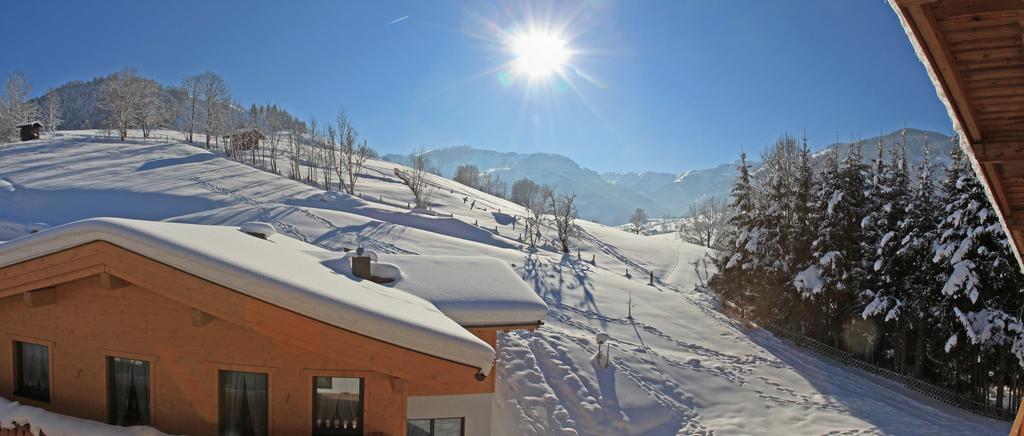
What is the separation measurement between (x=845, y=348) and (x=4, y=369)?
2877 centimetres

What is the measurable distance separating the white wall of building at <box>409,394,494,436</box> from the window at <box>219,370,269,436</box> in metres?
2.49

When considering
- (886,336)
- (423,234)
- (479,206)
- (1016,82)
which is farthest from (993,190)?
(479,206)

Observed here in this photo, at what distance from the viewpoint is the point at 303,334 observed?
5301 mm

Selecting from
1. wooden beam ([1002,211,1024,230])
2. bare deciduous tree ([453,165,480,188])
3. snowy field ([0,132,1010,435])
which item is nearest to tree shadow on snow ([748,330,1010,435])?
snowy field ([0,132,1010,435])

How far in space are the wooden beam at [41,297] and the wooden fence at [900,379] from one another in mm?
25732

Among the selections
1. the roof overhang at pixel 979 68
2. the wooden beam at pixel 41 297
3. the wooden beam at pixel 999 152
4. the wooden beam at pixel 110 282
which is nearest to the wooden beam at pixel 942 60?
the roof overhang at pixel 979 68

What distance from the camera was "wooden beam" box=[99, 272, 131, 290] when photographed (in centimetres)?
562

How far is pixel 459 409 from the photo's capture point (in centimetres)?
827

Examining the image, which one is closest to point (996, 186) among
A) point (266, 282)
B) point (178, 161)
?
point (266, 282)

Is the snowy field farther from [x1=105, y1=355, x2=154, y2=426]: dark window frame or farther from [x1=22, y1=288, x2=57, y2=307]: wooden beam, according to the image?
[x1=22, y1=288, x2=57, y2=307]: wooden beam

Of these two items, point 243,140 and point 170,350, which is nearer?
point 170,350

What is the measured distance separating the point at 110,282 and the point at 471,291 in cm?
500

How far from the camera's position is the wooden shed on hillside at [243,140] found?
6362 centimetres

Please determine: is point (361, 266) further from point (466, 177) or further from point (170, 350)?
point (466, 177)
